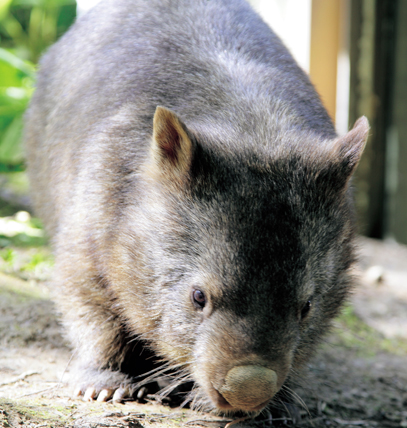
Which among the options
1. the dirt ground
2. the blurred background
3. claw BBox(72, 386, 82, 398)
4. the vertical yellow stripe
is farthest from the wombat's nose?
the vertical yellow stripe

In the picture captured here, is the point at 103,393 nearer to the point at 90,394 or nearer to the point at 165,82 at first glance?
the point at 90,394

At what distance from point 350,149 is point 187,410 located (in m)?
1.48

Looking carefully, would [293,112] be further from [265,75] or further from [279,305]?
[279,305]

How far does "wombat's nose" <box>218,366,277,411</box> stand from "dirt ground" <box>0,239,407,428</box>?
0.48 metres

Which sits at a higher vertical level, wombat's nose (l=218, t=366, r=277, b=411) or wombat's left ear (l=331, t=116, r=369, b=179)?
wombat's left ear (l=331, t=116, r=369, b=179)

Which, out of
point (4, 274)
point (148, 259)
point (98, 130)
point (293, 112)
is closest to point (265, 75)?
point (293, 112)

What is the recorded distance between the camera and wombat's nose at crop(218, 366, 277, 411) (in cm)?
223

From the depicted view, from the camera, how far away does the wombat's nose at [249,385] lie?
7.32 feet

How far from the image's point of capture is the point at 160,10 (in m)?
3.80

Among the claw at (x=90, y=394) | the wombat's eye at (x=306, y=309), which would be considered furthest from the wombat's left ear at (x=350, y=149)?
the claw at (x=90, y=394)

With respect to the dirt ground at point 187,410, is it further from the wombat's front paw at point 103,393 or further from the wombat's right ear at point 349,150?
the wombat's right ear at point 349,150

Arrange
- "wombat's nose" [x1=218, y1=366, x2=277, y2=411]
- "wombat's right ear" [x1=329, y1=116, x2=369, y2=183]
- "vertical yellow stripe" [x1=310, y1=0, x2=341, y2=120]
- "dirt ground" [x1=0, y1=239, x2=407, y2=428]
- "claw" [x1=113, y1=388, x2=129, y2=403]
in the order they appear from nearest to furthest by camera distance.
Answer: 1. "wombat's nose" [x1=218, y1=366, x2=277, y2=411]
2. "dirt ground" [x1=0, y1=239, x2=407, y2=428]
3. "wombat's right ear" [x1=329, y1=116, x2=369, y2=183]
4. "claw" [x1=113, y1=388, x2=129, y2=403]
5. "vertical yellow stripe" [x1=310, y1=0, x2=341, y2=120]

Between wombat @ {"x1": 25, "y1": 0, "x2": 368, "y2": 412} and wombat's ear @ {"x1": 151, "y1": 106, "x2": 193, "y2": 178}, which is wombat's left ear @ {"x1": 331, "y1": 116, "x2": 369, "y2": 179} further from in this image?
wombat's ear @ {"x1": 151, "y1": 106, "x2": 193, "y2": 178}

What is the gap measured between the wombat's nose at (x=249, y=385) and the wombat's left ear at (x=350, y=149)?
1041 millimetres
